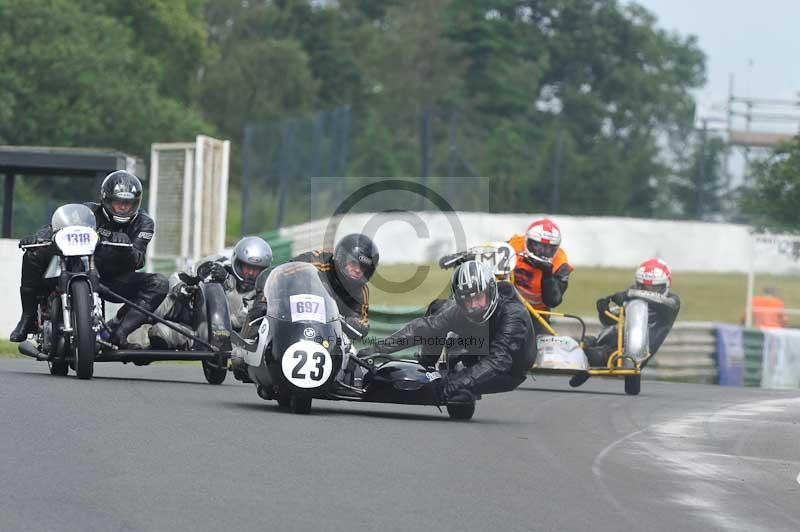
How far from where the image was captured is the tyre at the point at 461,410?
39.8ft

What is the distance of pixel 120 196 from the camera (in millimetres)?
13359

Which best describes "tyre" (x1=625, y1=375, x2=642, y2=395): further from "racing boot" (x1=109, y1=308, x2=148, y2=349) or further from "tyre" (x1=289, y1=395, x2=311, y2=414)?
"tyre" (x1=289, y1=395, x2=311, y2=414)

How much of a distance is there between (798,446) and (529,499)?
465 cm

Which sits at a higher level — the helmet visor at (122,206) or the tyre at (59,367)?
the helmet visor at (122,206)

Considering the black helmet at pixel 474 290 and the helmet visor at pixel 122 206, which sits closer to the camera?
the black helmet at pixel 474 290

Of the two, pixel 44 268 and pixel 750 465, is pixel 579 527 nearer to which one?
pixel 750 465

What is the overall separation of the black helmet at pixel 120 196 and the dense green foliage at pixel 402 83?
24.4 m

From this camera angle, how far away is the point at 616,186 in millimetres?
48656

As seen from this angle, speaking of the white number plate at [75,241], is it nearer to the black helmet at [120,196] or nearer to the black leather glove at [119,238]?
the black leather glove at [119,238]

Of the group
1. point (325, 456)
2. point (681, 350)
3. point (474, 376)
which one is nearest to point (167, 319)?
point (474, 376)

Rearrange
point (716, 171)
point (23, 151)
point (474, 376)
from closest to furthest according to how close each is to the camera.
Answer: point (474, 376) → point (23, 151) → point (716, 171)

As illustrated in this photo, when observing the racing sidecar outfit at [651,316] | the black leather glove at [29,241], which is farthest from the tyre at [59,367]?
the racing sidecar outfit at [651,316]

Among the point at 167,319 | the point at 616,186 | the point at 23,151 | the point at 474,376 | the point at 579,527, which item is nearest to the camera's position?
the point at 579,527

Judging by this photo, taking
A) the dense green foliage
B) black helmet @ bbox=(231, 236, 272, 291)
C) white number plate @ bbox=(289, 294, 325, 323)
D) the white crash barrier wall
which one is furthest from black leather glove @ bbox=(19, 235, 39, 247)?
the white crash barrier wall
